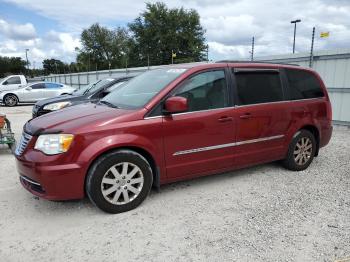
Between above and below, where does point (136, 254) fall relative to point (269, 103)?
below

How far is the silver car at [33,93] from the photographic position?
1806cm

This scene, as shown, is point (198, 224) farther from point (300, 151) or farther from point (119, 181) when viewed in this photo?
point (300, 151)

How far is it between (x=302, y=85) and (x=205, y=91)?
1916 mm

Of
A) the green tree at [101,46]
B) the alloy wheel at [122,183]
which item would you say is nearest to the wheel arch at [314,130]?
the alloy wheel at [122,183]

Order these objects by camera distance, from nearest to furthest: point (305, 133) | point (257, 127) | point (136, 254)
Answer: point (136, 254) → point (257, 127) → point (305, 133)

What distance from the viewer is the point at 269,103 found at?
4.81 metres

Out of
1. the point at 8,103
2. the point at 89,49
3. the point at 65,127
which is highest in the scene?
the point at 89,49

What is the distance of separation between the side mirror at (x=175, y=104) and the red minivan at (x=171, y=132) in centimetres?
1

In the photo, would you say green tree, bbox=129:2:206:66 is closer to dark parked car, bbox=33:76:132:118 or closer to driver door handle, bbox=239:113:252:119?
dark parked car, bbox=33:76:132:118

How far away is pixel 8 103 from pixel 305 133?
55.9 feet

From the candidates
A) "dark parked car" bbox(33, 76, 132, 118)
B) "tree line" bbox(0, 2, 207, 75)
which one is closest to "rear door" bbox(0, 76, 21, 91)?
"dark parked car" bbox(33, 76, 132, 118)

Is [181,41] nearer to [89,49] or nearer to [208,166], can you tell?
[89,49]

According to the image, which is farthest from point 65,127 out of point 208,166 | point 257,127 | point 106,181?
point 257,127

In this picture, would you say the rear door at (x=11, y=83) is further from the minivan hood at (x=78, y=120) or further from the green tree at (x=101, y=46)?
the green tree at (x=101, y=46)
